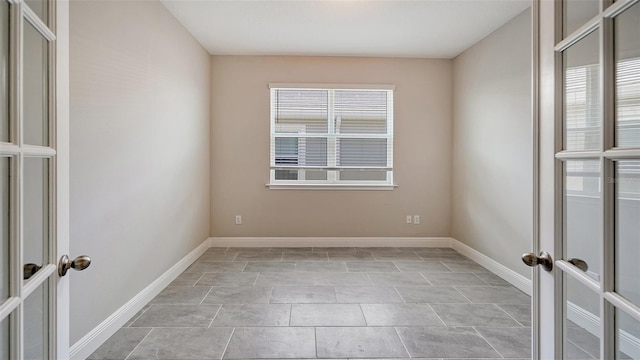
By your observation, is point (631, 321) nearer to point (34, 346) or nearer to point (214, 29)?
point (34, 346)

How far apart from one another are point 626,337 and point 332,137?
12.1 ft

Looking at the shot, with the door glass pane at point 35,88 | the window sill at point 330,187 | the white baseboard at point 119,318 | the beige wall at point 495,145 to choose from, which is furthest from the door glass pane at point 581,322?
the window sill at point 330,187

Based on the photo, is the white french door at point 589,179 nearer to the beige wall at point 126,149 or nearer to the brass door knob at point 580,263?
the brass door knob at point 580,263

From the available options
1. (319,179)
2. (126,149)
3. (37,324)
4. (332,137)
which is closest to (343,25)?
(332,137)

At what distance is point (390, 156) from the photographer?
421 centimetres

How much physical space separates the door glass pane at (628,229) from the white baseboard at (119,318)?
2.42 meters

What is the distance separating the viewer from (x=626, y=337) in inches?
26.7

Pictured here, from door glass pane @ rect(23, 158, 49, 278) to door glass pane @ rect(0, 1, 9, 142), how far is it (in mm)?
131

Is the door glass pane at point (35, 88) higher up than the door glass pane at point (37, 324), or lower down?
higher up

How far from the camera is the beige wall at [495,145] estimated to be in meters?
2.79

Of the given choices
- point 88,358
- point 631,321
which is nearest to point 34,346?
point 88,358

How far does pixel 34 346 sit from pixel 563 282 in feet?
4.98

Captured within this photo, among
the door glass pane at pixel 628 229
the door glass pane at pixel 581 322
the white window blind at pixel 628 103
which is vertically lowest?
the door glass pane at pixel 581 322

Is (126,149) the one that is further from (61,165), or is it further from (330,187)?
(330,187)
